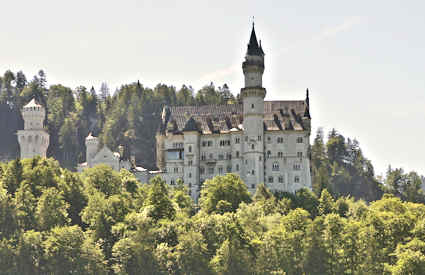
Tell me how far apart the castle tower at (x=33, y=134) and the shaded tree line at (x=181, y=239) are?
39.2m

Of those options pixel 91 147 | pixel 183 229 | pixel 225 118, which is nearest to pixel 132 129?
pixel 91 147

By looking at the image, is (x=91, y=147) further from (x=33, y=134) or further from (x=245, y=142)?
(x=245, y=142)

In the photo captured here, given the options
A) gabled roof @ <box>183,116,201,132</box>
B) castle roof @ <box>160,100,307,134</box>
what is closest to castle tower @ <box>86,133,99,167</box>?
castle roof @ <box>160,100,307,134</box>

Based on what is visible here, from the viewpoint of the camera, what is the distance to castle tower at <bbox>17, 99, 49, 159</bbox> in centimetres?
13988

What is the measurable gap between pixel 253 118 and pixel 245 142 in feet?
11.2

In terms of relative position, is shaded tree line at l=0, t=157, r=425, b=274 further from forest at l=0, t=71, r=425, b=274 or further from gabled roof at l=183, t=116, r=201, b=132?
gabled roof at l=183, t=116, r=201, b=132

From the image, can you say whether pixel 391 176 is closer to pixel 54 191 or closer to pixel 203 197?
pixel 203 197

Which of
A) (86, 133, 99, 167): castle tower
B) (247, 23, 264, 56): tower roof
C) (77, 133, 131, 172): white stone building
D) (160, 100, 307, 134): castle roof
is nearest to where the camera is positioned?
(160, 100, 307, 134): castle roof

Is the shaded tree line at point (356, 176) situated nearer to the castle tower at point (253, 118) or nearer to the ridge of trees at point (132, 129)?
the ridge of trees at point (132, 129)

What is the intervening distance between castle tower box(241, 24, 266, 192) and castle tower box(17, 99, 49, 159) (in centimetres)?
3440

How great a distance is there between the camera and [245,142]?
123625mm

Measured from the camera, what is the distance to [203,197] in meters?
113

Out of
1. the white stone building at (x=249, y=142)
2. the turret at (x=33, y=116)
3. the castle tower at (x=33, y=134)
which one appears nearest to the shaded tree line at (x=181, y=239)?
the white stone building at (x=249, y=142)

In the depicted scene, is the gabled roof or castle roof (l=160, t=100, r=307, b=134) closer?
castle roof (l=160, t=100, r=307, b=134)
